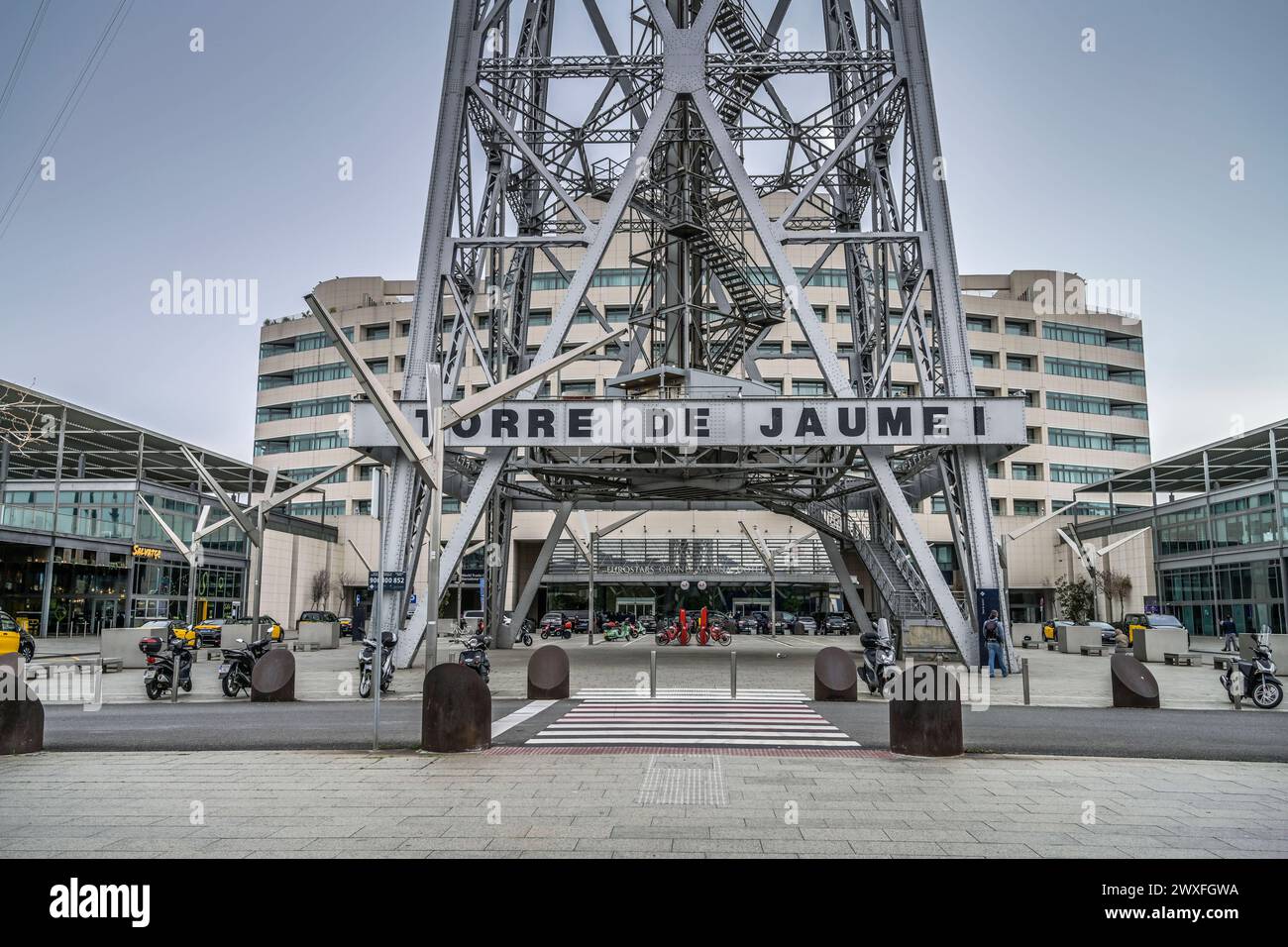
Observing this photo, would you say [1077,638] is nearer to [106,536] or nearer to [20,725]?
[20,725]

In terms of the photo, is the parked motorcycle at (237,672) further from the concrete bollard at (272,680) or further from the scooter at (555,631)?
the scooter at (555,631)

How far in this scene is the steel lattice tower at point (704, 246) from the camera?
27078 millimetres

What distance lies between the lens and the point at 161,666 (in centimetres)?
2008

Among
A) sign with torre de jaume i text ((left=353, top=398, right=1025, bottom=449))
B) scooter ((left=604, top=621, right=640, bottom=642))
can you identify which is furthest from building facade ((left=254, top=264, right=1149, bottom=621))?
sign with torre de jaume i text ((left=353, top=398, right=1025, bottom=449))

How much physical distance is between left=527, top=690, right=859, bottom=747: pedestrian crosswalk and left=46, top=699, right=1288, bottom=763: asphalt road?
0.39 m

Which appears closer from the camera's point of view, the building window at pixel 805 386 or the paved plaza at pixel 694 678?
the paved plaza at pixel 694 678

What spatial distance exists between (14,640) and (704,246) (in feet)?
79.3

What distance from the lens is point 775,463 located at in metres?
29.1

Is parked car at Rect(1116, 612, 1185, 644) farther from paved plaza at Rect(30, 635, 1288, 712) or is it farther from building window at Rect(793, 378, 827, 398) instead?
building window at Rect(793, 378, 827, 398)

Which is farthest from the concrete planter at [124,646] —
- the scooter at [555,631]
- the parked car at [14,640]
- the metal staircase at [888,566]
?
the scooter at [555,631]

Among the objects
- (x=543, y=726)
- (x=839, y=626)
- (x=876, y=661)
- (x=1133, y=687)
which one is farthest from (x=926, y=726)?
(x=839, y=626)

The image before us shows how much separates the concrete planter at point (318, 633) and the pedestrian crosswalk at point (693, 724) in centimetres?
2779
